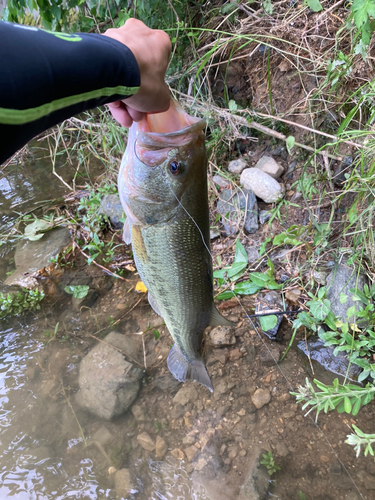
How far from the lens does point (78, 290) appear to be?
3.39 metres

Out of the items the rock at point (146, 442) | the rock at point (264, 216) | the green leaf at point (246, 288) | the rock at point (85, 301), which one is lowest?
the rock at point (146, 442)

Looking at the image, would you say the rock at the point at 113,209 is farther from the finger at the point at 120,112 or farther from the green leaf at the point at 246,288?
the finger at the point at 120,112

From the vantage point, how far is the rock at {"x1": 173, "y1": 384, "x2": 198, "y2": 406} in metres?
2.62

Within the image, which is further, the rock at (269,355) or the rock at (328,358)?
the rock at (269,355)

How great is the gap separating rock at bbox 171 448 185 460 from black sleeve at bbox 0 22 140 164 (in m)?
2.41

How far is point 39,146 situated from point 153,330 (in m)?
4.62

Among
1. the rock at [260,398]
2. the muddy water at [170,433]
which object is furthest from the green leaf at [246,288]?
the rock at [260,398]

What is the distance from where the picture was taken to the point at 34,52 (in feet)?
2.79

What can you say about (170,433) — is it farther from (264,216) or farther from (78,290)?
(264,216)

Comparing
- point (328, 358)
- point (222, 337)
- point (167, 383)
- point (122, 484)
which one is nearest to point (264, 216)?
point (222, 337)

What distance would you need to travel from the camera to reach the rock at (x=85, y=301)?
337 cm

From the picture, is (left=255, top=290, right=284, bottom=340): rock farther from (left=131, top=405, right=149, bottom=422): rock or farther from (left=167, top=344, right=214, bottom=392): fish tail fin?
(left=131, top=405, right=149, bottom=422): rock

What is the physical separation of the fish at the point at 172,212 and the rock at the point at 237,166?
213 centimetres

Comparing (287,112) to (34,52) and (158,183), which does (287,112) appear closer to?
(158,183)
